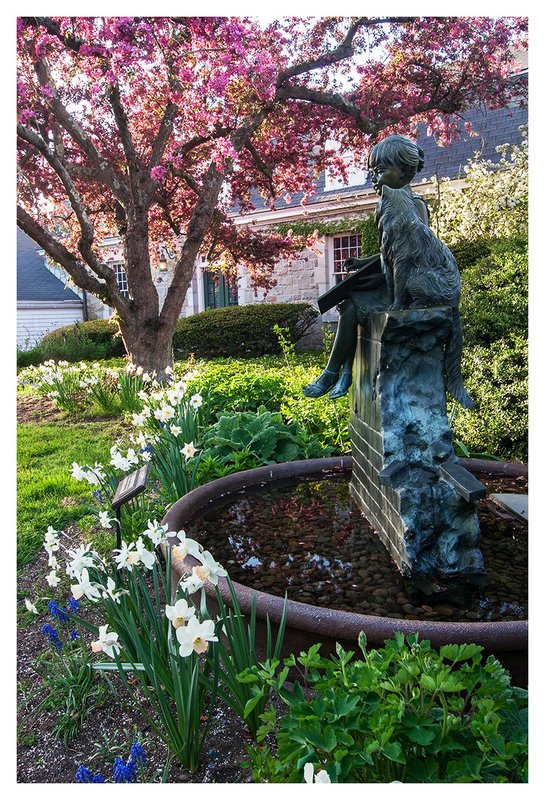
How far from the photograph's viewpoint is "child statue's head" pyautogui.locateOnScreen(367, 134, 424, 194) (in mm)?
2758

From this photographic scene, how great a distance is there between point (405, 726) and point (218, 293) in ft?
55.6

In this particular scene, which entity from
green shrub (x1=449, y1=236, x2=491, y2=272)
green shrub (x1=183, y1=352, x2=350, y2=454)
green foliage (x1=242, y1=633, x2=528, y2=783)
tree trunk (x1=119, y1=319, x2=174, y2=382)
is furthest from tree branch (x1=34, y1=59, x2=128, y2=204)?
green foliage (x1=242, y1=633, x2=528, y2=783)

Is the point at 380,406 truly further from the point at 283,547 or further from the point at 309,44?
the point at 309,44

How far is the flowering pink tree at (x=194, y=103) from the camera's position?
21.6 feet

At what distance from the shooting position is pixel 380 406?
8.98 feet

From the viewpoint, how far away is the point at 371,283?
123 inches

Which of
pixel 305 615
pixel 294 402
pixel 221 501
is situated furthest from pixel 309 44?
pixel 305 615

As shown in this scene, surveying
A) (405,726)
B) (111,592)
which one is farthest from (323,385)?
(405,726)

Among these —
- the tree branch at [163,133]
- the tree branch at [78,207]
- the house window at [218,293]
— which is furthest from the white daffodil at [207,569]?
the house window at [218,293]

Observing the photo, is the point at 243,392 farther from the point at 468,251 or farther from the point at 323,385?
the point at 468,251

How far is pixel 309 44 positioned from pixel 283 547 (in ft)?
24.6

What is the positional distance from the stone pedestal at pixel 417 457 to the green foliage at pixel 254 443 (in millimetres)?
1640

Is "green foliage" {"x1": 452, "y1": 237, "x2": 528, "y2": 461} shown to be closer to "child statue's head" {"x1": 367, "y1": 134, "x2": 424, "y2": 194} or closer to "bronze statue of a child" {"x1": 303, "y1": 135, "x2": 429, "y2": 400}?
"bronze statue of a child" {"x1": 303, "y1": 135, "x2": 429, "y2": 400}

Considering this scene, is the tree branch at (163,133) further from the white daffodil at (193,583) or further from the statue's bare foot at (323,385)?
the white daffodil at (193,583)
